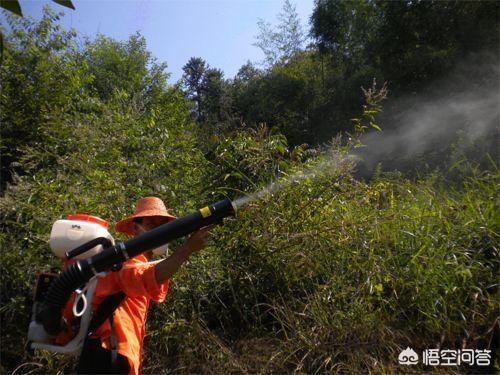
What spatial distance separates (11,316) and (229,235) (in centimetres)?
185

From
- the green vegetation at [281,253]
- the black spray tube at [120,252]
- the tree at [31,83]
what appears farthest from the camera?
the tree at [31,83]

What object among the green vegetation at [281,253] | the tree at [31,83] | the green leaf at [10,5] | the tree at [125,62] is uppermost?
the tree at [125,62]

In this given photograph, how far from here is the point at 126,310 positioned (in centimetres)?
228

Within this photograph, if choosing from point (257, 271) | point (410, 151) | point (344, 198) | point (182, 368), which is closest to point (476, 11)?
point (410, 151)

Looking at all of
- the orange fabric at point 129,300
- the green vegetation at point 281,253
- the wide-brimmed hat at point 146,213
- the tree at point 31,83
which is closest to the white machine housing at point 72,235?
the orange fabric at point 129,300

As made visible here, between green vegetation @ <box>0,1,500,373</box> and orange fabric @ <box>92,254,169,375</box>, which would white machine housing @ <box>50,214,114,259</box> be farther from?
green vegetation @ <box>0,1,500,373</box>

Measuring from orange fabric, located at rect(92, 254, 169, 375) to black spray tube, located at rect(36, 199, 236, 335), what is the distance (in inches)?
7.6

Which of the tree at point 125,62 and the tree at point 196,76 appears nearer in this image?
the tree at point 125,62

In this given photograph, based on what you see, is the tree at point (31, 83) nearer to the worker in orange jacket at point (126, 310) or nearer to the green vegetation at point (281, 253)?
the green vegetation at point (281, 253)

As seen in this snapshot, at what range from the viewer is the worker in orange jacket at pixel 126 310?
2057mm

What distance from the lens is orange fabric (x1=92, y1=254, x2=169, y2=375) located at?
2086 mm

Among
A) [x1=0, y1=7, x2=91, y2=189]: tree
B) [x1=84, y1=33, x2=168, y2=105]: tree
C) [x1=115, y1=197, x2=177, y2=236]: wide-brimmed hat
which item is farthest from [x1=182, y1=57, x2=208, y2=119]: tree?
[x1=115, y1=197, x2=177, y2=236]: wide-brimmed hat

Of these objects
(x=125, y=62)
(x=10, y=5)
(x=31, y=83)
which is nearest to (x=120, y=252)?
(x=10, y=5)

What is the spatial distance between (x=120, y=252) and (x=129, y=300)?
0.54m
